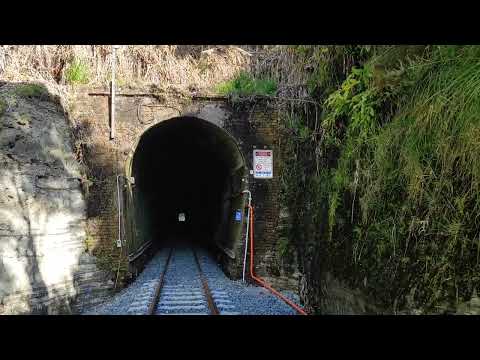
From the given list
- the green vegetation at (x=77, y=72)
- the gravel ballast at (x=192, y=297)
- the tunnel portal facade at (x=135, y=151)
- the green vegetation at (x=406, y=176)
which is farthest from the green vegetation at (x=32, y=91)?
the green vegetation at (x=406, y=176)

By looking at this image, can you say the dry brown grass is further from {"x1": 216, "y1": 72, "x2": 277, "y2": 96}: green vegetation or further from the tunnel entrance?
the tunnel entrance

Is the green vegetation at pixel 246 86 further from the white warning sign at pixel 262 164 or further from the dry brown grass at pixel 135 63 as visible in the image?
the white warning sign at pixel 262 164

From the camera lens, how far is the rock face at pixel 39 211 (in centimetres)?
670

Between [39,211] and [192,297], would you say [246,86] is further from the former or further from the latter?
[39,211]

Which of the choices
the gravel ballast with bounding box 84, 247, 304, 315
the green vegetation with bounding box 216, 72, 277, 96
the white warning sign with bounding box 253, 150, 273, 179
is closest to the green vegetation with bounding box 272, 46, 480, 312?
the gravel ballast with bounding box 84, 247, 304, 315

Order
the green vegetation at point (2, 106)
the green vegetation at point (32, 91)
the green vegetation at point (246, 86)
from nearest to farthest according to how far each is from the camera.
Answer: the green vegetation at point (2, 106) → the green vegetation at point (32, 91) → the green vegetation at point (246, 86)

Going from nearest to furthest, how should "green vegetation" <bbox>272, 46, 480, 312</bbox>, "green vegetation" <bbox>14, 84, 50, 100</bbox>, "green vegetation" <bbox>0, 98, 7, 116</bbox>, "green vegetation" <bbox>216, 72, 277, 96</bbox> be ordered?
"green vegetation" <bbox>272, 46, 480, 312</bbox>, "green vegetation" <bbox>0, 98, 7, 116</bbox>, "green vegetation" <bbox>14, 84, 50, 100</bbox>, "green vegetation" <bbox>216, 72, 277, 96</bbox>

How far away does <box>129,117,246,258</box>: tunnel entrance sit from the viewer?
11125 millimetres

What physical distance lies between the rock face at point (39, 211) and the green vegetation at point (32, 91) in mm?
18

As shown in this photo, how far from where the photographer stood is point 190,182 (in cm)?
2620

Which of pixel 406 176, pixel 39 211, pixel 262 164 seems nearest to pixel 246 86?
pixel 262 164

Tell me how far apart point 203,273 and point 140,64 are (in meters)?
6.16

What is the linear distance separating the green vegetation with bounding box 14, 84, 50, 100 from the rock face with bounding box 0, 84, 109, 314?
0.7 inches

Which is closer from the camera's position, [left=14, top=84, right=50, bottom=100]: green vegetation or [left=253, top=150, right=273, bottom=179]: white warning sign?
[left=14, top=84, right=50, bottom=100]: green vegetation
